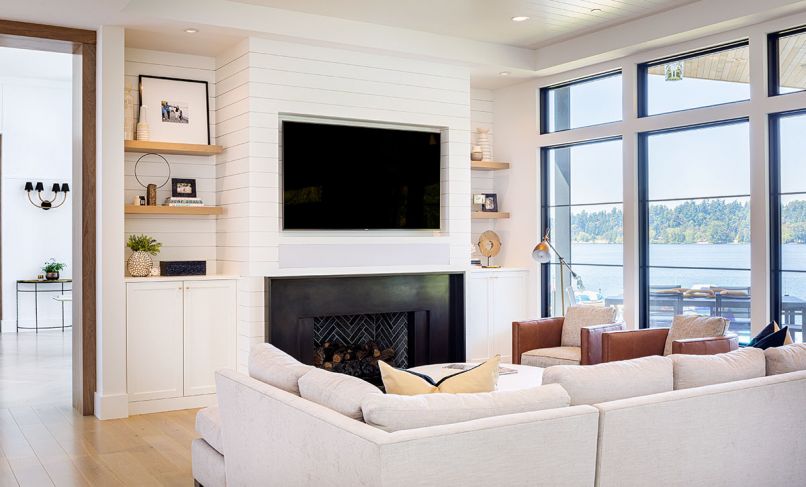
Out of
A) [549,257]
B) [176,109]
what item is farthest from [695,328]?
[176,109]

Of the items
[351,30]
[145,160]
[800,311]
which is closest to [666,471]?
[800,311]

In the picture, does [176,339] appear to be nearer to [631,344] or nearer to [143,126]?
[143,126]

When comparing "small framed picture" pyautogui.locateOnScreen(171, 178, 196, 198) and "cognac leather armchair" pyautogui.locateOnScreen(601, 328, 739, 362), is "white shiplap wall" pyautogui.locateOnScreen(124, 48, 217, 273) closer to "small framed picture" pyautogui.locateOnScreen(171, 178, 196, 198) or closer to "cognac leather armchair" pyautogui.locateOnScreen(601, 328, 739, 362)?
"small framed picture" pyautogui.locateOnScreen(171, 178, 196, 198)

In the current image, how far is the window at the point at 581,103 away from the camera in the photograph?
721 cm

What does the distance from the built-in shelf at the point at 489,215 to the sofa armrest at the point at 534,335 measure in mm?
1540

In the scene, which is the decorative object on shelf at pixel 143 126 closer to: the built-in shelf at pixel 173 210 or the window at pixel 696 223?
the built-in shelf at pixel 173 210

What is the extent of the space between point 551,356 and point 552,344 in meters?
0.47

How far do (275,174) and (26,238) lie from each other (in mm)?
6041

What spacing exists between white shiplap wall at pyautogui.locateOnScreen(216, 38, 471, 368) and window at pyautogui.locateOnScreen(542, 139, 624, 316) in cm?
102

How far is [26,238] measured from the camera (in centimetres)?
1077

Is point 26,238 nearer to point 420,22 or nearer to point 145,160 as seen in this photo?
point 145,160

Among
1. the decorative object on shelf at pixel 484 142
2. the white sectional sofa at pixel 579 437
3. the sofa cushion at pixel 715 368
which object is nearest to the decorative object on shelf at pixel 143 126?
the white sectional sofa at pixel 579 437

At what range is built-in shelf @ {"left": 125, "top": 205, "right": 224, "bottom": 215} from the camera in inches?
244

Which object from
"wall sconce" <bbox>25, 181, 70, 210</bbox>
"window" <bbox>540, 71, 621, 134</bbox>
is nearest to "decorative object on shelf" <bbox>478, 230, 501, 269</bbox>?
"window" <bbox>540, 71, 621, 134</bbox>
